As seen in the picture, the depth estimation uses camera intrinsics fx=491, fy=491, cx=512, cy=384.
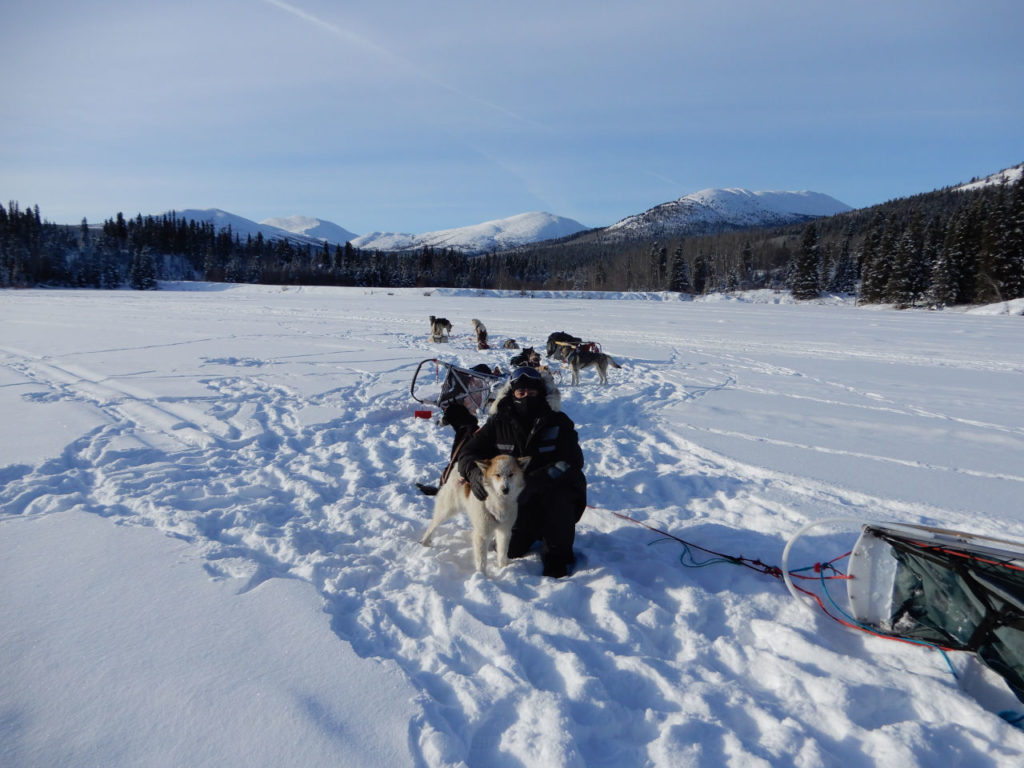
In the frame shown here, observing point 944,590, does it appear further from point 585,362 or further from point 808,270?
point 808,270

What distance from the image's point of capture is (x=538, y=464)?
342 cm

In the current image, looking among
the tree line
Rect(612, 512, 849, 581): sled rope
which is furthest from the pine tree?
Rect(612, 512, 849, 581): sled rope

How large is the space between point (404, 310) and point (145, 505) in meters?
A: 23.0

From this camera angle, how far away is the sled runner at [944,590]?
7.11 feet

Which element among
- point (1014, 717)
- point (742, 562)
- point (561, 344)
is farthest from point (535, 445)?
point (561, 344)

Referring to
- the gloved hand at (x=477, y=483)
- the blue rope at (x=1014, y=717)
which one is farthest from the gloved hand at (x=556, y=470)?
the blue rope at (x=1014, y=717)

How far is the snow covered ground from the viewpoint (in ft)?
6.49

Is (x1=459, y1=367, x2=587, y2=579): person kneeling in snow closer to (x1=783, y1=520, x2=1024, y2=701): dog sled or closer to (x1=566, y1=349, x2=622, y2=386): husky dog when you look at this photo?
(x1=783, y1=520, x2=1024, y2=701): dog sled

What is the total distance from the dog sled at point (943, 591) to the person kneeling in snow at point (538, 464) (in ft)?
4.46

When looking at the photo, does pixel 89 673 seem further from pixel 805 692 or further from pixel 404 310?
pixel 404 310

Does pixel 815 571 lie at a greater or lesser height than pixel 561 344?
lesser

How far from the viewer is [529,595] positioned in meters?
Answer: 3.07

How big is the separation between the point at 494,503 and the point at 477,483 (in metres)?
0.17

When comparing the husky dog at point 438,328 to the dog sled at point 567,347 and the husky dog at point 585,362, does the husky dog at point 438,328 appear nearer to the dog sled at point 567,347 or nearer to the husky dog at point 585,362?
the dog sled at point 567,347
